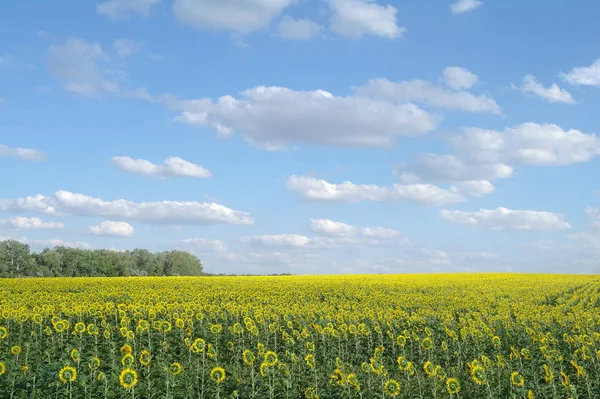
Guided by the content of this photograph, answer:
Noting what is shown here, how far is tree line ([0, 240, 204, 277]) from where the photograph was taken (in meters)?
87.1

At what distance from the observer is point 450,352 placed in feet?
55.9

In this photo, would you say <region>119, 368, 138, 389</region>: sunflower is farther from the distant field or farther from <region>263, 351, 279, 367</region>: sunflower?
<region>263, 351, 279, 367</region>: sunflower

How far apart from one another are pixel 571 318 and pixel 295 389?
1598cm

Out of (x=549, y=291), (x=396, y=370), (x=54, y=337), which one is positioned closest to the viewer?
(x=396, y=370)

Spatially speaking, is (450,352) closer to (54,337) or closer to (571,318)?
(571,318)

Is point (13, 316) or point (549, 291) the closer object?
point (13, 316)

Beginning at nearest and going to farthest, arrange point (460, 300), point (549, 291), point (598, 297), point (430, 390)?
point (430, 390) → point (460, 300) → point (598, 297) → point (549, 291)

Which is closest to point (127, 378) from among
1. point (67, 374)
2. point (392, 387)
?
point (67, 374)

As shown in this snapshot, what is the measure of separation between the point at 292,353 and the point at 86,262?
89.2 m

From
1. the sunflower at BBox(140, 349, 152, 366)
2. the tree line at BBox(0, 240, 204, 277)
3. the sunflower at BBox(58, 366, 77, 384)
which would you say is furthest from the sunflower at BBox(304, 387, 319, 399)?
the tree line at BBox(0, 240, 204, 277)

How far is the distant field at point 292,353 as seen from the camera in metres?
10.5

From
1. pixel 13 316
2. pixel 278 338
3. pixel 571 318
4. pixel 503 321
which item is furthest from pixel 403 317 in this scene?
pixel 13 316

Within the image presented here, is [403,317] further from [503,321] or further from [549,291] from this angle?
[549,291]

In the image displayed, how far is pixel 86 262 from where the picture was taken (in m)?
92.6
